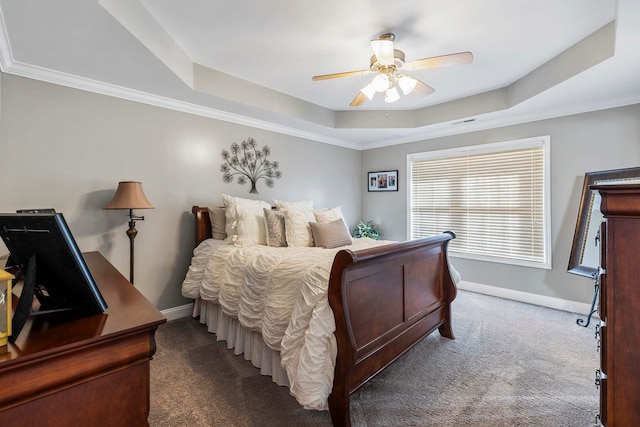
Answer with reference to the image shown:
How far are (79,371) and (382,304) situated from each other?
170cm

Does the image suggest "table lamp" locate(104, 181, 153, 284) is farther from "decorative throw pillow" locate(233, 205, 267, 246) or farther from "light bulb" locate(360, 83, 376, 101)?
"light bulb" locate(360, 83, 376, 101)

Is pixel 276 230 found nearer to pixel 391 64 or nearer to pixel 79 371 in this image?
pixel 391 64

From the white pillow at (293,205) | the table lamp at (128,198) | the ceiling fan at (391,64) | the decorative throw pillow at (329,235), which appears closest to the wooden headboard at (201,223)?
the table lamp at (128,198)

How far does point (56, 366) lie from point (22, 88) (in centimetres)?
292

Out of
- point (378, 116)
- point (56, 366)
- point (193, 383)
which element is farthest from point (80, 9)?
point (378, 116)

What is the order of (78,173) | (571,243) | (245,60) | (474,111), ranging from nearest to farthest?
(78,173)
(245,60)
(571,243)
(474,111)

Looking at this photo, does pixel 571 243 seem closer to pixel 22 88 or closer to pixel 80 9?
pixel 80 9

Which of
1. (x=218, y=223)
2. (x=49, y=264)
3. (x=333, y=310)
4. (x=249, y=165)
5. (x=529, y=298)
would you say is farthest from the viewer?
(x=249, y=165)

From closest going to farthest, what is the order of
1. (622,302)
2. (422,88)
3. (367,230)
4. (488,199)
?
(622,302)
(422,88)
(488,199)
(367,230)

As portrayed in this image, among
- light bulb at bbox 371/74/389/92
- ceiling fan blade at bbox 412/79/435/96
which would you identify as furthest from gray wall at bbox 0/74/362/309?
ceiling fan blade at bbox 412/79/435/96

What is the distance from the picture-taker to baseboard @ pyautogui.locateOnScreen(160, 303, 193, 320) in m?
3.23

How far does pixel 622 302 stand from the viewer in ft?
3.24

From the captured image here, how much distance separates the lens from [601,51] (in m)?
2.36

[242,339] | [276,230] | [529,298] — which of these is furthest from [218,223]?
[529,298]
